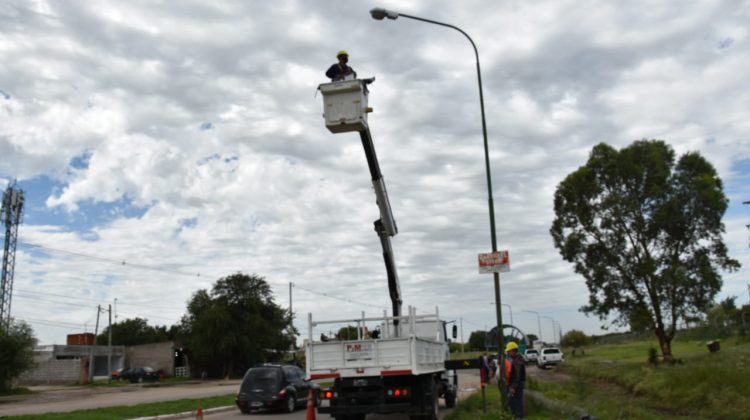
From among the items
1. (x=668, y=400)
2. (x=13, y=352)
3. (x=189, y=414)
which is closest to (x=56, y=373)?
(x=13, y=352)

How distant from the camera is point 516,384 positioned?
530 inches

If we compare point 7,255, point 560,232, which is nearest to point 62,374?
point 7,255

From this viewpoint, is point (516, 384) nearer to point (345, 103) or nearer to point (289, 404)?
point (345, 103)

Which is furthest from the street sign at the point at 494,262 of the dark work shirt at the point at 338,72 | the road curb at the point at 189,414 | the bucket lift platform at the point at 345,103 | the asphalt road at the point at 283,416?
the road curb at the point at 189,414

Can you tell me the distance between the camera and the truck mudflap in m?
14.1

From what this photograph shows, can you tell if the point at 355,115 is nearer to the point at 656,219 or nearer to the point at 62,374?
the point at 656,219

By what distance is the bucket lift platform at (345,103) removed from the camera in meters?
14.0

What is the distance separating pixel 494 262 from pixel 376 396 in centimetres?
382

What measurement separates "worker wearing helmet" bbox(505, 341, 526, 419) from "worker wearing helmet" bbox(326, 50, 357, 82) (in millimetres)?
6726

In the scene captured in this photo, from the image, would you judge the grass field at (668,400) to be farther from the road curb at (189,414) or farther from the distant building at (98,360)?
the distant building at (98,360)

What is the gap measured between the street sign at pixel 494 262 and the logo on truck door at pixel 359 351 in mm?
2941

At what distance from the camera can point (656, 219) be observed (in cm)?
3297

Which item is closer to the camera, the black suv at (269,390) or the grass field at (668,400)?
the grass field at (668,400)

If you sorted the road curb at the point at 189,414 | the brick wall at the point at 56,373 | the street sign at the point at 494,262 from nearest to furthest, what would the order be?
the street sign at the point at 494,262, the road curb at the point at 189,414, the brick wall at the point at 56,373
